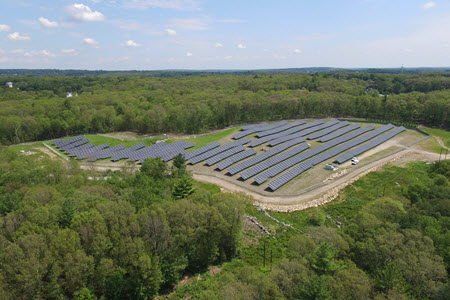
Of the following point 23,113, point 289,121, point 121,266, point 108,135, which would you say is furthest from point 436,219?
point 23,113

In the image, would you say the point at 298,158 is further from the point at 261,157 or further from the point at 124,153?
the point at 124,153

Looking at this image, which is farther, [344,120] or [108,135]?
[344,120]

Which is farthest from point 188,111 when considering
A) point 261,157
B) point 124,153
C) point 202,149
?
point 261,157

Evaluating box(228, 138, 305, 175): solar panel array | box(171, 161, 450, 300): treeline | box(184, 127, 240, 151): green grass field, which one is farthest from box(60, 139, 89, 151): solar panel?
box(171, 161, 450, 300): treeline

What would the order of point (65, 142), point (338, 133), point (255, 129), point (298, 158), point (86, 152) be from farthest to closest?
1. point (255, 129)
2. point (338, 133)
3. point (65, 142)
4. point (86, 152)
5. point (298, 158)

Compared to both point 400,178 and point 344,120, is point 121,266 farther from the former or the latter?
point 344,120
